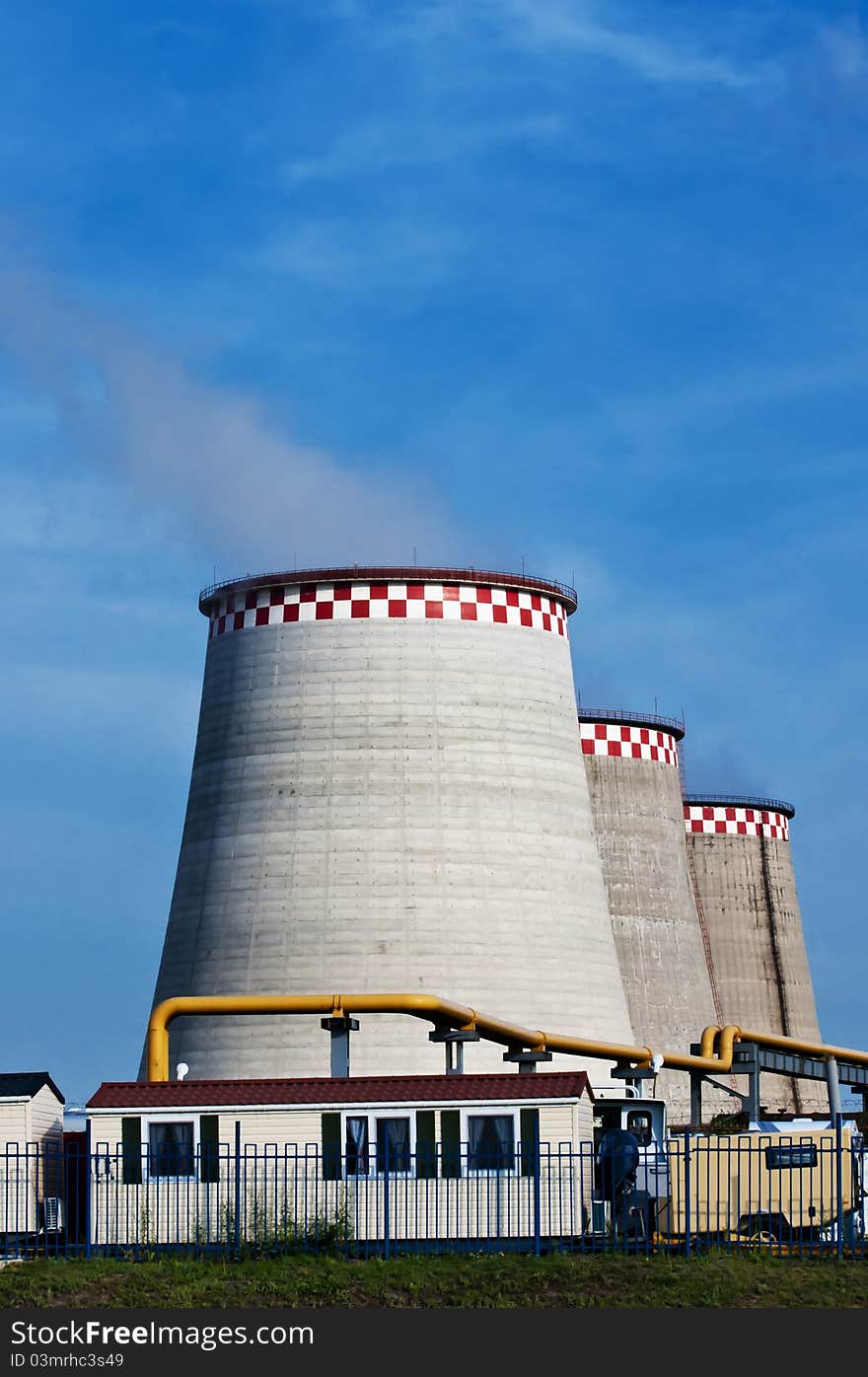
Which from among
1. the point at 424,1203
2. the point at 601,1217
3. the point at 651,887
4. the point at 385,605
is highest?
the point at 385,605

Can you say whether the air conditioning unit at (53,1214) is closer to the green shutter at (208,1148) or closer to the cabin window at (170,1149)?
the cabin window at (170,1149)

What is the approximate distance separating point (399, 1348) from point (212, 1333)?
5.78ft

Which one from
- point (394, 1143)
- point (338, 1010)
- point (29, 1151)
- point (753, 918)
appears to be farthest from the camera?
point (753, 918)

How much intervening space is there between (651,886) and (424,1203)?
90.1ft

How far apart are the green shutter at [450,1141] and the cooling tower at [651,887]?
23.7 meters

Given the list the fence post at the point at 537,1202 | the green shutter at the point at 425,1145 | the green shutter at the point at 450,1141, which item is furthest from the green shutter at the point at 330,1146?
the fence post at the point at 537,1202

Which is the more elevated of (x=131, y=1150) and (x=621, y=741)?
(x=621, y=741)

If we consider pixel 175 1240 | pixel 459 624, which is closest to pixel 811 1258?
pixel 175 1240

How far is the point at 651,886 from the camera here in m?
52.8

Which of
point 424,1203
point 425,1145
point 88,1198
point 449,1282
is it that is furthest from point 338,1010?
point 449,1282

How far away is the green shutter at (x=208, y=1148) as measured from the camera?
26188 mm

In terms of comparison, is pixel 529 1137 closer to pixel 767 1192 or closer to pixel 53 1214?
pixel 767 1192

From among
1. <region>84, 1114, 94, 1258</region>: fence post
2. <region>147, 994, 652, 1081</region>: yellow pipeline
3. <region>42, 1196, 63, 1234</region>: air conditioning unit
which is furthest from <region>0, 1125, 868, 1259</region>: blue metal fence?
<region>147, 994, 652, 1081</region>: yellow pipeline

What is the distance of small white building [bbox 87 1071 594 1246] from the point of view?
84.2 ft
